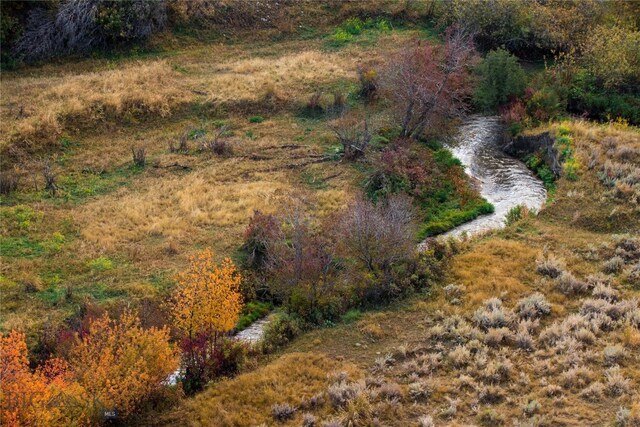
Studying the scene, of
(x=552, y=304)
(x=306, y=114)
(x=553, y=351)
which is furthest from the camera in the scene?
(x=306, y=114)

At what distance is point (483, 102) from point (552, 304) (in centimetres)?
2277

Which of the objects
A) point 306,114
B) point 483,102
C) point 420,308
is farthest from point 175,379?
point 483,102

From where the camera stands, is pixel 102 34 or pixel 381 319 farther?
pixel 102 34

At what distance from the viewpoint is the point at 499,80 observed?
44.9m

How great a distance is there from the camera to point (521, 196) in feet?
119

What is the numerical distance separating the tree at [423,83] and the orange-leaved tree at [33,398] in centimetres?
2467

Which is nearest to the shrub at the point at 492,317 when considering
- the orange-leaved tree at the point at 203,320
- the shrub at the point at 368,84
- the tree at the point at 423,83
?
the orange-leaved tree at the point at 203,320

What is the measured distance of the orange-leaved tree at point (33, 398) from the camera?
18.9m

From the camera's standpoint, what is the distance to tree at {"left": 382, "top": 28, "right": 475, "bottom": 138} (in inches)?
1480

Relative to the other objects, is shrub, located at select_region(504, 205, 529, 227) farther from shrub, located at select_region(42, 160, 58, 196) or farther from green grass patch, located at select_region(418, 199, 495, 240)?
shrub, located at select_region(42, 160, 58, 196)

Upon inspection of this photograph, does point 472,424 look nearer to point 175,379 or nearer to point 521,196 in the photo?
point 175,379

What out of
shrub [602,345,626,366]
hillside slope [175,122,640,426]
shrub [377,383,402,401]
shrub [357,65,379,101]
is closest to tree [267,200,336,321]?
hillside slope [175,122,640,426]

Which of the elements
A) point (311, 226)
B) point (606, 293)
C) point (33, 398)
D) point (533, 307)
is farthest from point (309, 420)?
point (606, 293)

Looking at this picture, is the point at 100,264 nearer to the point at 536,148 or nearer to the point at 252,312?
the point at 252,312
